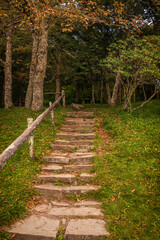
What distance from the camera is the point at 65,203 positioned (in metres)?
4.38

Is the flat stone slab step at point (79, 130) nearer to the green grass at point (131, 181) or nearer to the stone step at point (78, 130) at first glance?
the stone step at point (78, 130)

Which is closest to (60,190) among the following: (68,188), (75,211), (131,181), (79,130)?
(68,188)

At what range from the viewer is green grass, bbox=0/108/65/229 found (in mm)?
3650

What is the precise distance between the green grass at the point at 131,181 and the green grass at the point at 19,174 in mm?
1847

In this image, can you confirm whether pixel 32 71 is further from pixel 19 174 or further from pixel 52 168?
pixel 19 174

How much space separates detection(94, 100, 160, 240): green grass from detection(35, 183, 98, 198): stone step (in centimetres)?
42

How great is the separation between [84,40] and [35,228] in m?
19.3

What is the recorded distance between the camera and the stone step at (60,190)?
461 cm

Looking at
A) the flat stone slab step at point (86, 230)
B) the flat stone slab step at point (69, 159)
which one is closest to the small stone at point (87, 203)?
the flat stone slab step at point (86, 230)

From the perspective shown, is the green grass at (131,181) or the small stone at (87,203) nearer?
the green grass at (131,181)

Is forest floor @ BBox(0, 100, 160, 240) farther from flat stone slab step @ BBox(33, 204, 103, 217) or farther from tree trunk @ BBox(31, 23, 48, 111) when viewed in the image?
tree trunk @ BBox(31, 23, 48, 111)

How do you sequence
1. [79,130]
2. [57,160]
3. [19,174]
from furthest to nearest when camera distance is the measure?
[79,130]
[57,160]
[19,174]

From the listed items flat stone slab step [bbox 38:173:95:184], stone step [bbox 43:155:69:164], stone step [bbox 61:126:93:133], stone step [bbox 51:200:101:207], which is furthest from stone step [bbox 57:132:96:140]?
stone step [bbox 51:200:101:207]

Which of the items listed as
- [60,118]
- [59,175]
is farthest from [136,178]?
[60,118]
